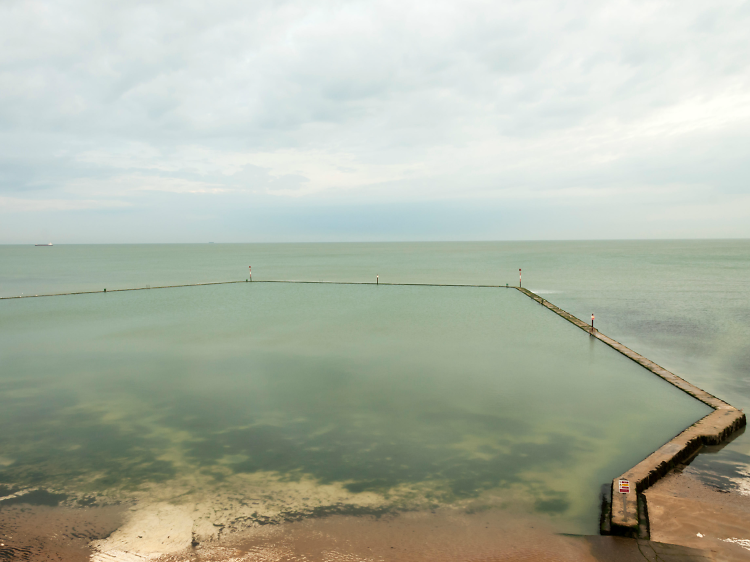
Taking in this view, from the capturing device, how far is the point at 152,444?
11.6 m

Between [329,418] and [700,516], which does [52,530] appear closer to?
[329,418]

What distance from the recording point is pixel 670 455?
10.0 m

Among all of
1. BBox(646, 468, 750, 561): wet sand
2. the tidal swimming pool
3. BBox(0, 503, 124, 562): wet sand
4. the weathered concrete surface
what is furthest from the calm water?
BBox(646, 468, 750, 561): wet sand

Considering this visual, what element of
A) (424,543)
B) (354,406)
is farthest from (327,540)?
(354,406)

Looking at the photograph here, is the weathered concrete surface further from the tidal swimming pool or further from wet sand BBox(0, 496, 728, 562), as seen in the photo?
the tidal swimming pool

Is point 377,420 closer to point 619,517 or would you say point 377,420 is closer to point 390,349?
point 619,517

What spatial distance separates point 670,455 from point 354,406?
27.6ft

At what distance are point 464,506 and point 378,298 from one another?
3256 cm

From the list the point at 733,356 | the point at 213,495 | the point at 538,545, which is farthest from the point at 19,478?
the point at 733,356

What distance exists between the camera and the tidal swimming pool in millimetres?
9484

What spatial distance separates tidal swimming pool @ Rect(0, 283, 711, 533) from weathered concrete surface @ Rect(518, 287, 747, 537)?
594 millimetres

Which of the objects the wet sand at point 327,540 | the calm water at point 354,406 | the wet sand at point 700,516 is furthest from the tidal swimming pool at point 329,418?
the wet sand at point 700,516

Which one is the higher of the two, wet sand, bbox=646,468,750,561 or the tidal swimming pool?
wet sand, bbox=646,468,750,561

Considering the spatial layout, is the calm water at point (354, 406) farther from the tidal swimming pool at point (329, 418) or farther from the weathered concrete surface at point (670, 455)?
the weathered concrete surface at point (670, 455)
